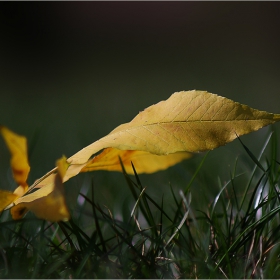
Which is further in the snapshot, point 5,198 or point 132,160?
point 132,160

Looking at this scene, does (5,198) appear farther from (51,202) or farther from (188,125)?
(188,125)

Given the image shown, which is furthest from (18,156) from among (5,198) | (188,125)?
(188,125)

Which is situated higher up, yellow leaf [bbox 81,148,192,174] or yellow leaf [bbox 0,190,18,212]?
yellow leaf [bbox 0,190,18,212]

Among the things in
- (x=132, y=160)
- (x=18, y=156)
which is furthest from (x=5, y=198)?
(x=132, y=160)

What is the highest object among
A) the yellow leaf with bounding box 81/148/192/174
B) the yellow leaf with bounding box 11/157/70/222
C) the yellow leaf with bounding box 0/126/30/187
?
the yellow leaf with bounding box 0/126/30/187

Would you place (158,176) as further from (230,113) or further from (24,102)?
(24,102)

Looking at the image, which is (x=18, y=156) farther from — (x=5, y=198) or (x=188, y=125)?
(x=188, y=125)

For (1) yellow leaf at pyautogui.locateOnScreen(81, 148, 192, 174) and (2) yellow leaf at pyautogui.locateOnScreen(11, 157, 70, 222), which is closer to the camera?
(2) yellow leaf at pyautogui.locateOnScreen(11, 157, 70, 222)
